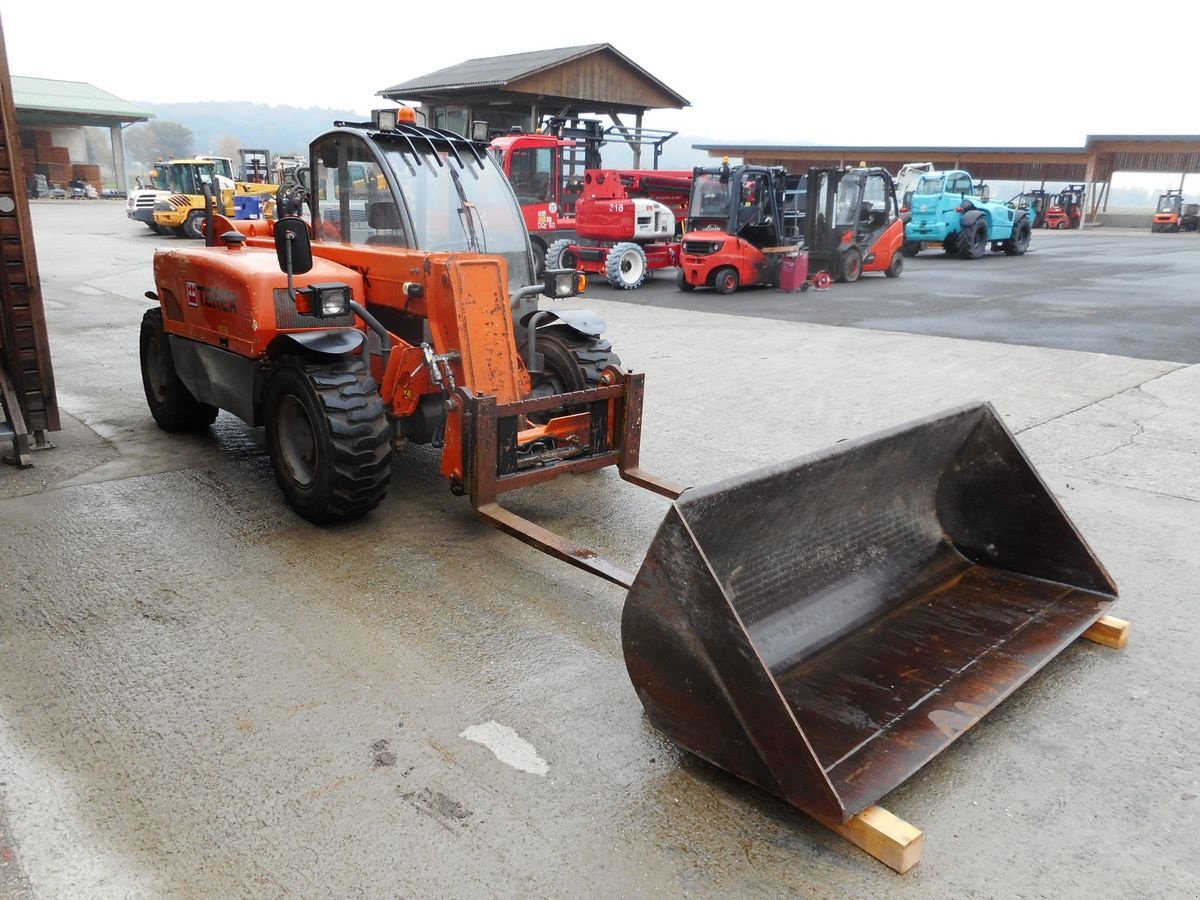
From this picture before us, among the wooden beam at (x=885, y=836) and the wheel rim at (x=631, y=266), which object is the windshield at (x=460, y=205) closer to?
the wooden beam at (x=885, y=836)

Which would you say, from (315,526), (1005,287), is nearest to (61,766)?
(315,526)

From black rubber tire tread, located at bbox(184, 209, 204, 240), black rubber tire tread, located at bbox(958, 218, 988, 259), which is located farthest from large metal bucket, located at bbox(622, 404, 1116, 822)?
black rubber tire tread, located at bbox(184, 209, 204, 240)

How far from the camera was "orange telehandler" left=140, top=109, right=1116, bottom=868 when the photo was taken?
273cm

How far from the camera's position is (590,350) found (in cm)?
554

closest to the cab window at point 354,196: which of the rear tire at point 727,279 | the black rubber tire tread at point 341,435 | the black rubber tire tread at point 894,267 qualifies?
the black rubber tire tread at point 341,435

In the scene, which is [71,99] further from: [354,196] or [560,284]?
[560,284]

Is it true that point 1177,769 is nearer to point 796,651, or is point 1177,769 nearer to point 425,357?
point 796,651

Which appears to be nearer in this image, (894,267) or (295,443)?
(295,443)

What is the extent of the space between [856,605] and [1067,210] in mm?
43823

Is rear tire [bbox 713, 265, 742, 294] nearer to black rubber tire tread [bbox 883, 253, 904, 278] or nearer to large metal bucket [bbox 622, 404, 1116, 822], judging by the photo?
black rubber tire tread [bbox 883, 253, 904, 278]

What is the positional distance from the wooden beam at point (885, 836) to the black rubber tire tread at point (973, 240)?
24261mm

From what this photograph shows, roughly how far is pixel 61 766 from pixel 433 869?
1.35 m

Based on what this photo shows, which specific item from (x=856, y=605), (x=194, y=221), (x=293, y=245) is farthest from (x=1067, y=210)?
(x=293, y=245)

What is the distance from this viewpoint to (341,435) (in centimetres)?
440
